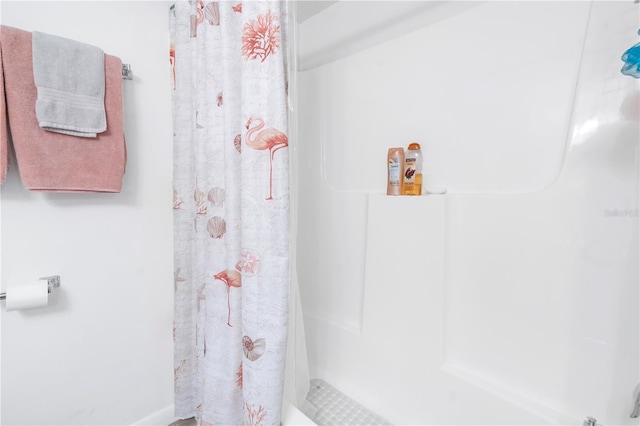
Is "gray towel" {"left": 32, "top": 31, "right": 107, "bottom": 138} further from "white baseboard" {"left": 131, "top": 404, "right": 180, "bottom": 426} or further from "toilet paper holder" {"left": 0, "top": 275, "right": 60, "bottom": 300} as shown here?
"white baseboard" {"left": 131, "top": 404, "right": 180, "bottom": 426}

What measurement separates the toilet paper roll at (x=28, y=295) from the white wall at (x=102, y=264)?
0.24 feet

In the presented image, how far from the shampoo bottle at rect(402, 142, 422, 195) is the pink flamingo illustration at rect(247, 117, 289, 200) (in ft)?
2.27

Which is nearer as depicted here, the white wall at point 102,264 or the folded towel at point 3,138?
the folded towel at point 3,138

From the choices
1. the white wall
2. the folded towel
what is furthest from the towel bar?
the folded towel

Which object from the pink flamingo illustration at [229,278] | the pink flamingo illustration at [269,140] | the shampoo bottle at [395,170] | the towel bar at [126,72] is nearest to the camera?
the pink flamingo illustration at [269,140]

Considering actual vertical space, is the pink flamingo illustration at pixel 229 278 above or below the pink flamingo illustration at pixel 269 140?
below

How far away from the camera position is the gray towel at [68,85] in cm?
103

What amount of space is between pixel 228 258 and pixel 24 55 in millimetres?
995

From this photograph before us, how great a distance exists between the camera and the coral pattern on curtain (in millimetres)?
954

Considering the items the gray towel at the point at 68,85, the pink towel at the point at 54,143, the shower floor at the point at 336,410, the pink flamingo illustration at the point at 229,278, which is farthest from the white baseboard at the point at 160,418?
the gray towel at the point at 68,85

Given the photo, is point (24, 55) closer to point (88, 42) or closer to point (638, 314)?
point (88, 42)

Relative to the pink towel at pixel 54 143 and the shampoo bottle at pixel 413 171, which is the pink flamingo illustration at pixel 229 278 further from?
the shampoo bottle at pixel 413 171

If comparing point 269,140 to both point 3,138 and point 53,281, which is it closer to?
point 3,138

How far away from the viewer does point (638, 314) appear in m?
0.95
